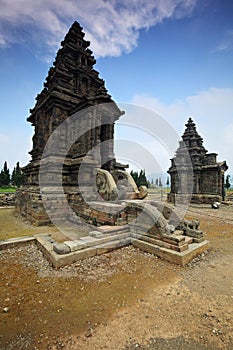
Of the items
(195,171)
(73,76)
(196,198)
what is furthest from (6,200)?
(195,171)

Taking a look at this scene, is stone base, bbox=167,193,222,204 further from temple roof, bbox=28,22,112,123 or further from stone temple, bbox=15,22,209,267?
temple roof, bbox=28,22,112,123

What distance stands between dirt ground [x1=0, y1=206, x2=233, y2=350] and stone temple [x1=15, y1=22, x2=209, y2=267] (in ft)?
1.63

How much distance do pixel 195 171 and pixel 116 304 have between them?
19.7 metres

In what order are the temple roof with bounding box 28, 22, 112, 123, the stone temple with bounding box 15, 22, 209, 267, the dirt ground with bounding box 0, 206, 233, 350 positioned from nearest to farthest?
1. the dirt ground with bounding box 0, 206, 233, 350
2. the stone temple with bounding box 15, 22, 209, 267
3. the temple roof with bounding box 28, 22, 112, 123

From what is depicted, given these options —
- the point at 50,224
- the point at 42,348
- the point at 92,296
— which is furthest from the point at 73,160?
A: the point at 42,348

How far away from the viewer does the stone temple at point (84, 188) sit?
4.47 meters

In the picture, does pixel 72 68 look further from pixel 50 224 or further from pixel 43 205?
pixel 50 224

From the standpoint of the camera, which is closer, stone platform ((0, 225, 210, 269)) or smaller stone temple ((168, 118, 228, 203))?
stone platform ((0, 225, 210, 269))

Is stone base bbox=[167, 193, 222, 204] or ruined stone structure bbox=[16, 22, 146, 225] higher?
ruined stone structure bbox=[16, 22, 146, 225]

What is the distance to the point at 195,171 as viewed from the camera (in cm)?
1988

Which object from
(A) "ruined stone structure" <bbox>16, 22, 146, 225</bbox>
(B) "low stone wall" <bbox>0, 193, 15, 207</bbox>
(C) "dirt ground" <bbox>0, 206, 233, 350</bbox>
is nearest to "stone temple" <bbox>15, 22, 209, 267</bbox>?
(A) "ruined stone structure" <bbox>16, 22, 146, 225</bbox>

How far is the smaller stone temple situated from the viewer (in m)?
18.4

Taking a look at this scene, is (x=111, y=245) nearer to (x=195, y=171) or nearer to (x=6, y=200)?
(x=6, y=200)

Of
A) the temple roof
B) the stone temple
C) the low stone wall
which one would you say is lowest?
the low stone wall
